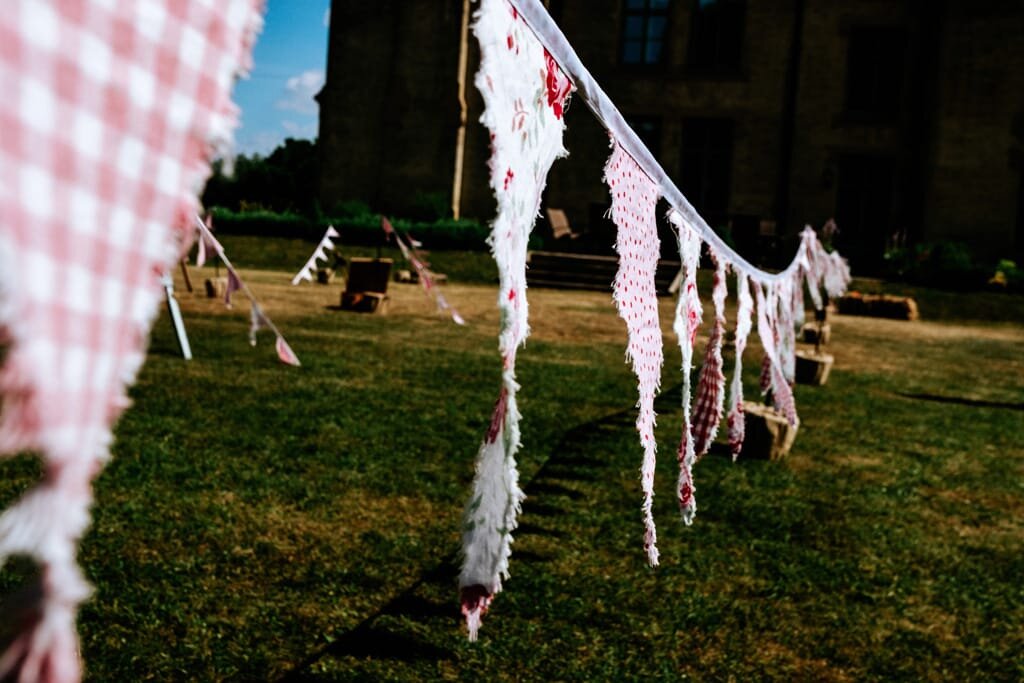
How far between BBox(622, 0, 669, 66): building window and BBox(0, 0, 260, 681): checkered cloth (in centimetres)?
2415

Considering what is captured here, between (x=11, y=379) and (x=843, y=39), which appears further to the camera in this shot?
(x=843, y=39)

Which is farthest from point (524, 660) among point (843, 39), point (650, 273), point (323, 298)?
point (843, 39)

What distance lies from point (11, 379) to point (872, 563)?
442 cm

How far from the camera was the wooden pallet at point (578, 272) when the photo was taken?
Answer: 18.6m

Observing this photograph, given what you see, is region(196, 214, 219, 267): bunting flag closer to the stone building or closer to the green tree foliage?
the stone building

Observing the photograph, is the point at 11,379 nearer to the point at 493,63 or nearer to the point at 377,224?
the point at 493,63

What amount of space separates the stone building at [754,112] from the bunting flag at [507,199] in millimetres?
18564

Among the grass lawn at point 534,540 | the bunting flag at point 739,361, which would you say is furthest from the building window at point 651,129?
the bunting flag at point 739,361

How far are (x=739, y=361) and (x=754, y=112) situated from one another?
19511mm

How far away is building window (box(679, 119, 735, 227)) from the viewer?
2306 cm

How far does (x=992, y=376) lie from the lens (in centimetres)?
1045

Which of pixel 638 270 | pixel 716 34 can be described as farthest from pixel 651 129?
pixel 638 270

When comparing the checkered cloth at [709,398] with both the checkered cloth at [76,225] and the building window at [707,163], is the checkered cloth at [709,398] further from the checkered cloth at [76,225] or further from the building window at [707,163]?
the building window at [707,163]

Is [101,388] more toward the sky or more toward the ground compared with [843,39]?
more toward the ground
